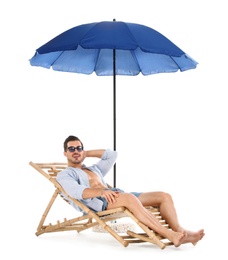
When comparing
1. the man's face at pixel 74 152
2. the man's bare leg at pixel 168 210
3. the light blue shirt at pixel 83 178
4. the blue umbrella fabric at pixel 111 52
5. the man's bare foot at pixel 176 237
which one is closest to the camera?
the man's bare foot at pixel 176 237

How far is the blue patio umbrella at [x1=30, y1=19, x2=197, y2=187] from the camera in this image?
686 centimetres

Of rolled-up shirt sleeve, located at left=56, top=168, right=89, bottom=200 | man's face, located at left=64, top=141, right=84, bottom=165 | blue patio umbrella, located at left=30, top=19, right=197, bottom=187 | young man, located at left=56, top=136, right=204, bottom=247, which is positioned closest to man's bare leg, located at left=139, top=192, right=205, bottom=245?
young man, located at left=56, top=136, right=204, bottom=247

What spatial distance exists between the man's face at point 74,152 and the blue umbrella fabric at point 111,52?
3.05ft

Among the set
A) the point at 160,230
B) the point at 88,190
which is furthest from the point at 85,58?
the point at 160,230

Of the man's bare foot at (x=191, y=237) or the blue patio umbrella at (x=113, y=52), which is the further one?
the blue patio umbrella at (x=113, y=52)

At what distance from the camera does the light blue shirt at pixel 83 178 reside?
697cm

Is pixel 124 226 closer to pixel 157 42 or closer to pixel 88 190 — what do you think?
pixel 88 190

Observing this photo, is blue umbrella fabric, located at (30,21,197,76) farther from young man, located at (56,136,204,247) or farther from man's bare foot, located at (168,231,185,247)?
man's bare foot, located at (168,231,185,247)

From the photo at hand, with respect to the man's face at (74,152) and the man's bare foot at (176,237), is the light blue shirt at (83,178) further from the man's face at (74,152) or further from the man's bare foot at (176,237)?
the man's bare foot at (176,237)

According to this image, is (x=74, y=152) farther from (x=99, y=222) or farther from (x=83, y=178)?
(x=99, y=222)

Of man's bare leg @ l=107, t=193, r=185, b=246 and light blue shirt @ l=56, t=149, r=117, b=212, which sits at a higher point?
light blue shirt @ l=56, t=149, r=117, b=212

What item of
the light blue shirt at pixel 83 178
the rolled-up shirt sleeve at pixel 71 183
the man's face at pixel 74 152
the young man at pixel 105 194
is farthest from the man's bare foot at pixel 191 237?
the man's face at pixel 74 152

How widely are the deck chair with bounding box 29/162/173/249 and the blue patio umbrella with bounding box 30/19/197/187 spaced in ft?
2.86

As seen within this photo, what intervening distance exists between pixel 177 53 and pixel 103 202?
5.12 feet
